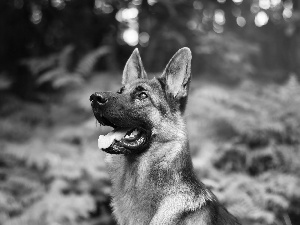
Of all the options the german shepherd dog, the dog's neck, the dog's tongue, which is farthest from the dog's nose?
the dog's neck

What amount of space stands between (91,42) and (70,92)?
62.5 inches

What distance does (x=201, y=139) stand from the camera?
700 centimetres

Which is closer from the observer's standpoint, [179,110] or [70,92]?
[179,110]

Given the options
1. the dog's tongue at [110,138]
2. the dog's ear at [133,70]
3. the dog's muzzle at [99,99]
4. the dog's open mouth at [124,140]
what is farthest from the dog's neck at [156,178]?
the dog's ear at [133,70]

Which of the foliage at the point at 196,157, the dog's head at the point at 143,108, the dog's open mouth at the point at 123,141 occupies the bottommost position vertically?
the foliage at the point at 196,157

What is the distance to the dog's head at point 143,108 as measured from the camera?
3.16m

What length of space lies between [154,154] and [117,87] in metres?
4.22

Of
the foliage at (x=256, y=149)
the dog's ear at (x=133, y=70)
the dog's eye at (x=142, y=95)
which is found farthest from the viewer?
the foliage at (x=256, y=149)

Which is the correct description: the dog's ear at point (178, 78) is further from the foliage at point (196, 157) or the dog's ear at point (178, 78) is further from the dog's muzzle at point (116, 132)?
the foliage at point (196, 157)

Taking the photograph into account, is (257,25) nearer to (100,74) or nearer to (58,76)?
(100,74)

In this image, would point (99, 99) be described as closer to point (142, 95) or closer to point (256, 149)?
point (142, 95)

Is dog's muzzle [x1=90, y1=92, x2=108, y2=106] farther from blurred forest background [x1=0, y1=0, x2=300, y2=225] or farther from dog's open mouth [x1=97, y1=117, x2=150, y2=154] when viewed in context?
blurred forest background [x1=0, y1=0, x2=300, y2=225]

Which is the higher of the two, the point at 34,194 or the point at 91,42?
the point at 91,42

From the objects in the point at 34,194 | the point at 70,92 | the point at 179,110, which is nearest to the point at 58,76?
the point at 70,92
